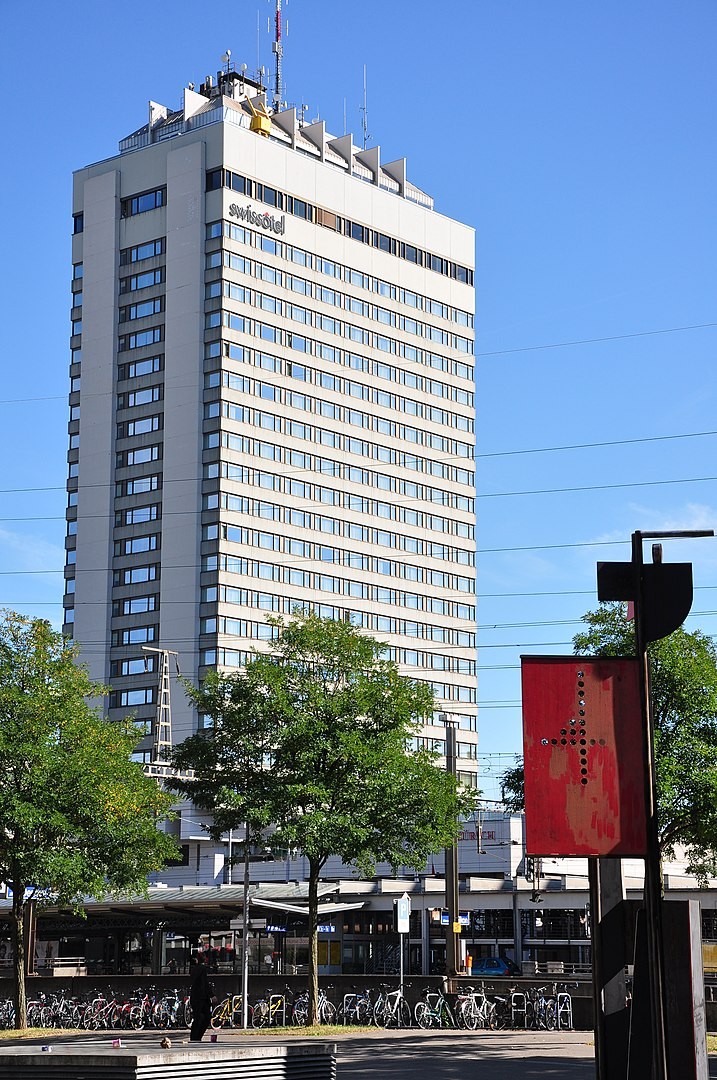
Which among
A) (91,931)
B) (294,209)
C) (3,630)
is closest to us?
(3,630)

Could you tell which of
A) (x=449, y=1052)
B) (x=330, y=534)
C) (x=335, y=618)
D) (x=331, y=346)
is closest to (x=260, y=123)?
(x=331, y=346)

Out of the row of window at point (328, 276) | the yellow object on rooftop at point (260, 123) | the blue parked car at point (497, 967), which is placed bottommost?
the blue parked car at point (497, 967)

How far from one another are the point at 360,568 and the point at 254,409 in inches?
793

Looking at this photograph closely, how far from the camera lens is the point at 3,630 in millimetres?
40500

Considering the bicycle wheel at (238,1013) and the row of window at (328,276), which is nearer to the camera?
the bicycle wheel at (238,1013)

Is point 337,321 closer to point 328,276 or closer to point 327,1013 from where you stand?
point 328,276

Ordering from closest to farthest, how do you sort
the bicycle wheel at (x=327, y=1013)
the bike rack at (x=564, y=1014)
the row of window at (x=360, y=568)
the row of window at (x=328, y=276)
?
the bike rack at (x=564, y=1014) → the bicycle wheel at (x=327, y=1013) → the row of window at (x=360, y=568) → the row of window at (x=328, y=276)

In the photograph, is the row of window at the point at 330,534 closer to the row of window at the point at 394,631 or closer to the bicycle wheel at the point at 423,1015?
the row of window at the point at 394,631

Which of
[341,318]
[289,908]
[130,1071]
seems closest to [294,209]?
[341,318]

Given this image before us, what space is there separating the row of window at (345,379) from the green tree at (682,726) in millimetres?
104647

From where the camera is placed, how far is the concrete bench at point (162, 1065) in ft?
51.1

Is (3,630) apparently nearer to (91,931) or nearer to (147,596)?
(91,931)

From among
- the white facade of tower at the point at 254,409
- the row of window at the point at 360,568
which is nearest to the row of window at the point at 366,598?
the white facade of tower at the point at 254,409

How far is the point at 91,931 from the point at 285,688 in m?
24.3
